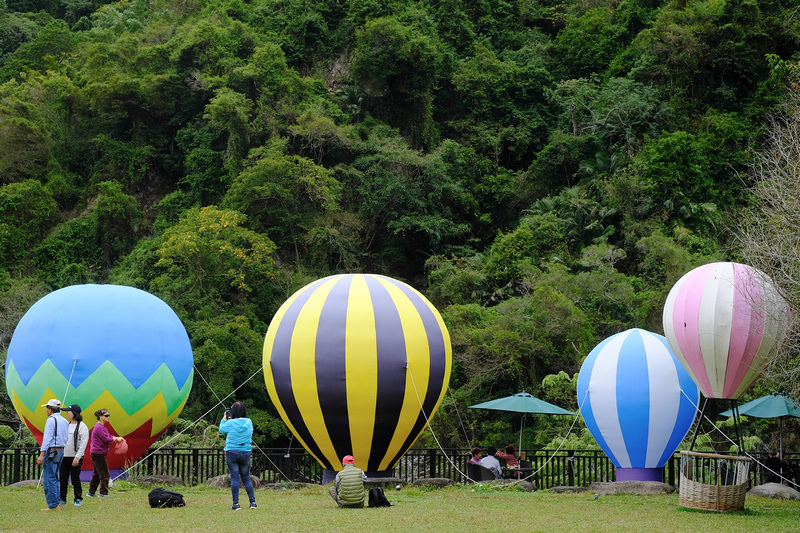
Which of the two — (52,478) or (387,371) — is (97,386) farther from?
(387,371)

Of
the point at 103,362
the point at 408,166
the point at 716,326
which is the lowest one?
the point at 103,362

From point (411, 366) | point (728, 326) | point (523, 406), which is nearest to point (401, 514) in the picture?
point (411, 366)

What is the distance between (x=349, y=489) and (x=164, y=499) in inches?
100

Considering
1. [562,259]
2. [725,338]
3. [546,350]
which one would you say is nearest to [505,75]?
[562,259]

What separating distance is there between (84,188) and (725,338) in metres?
31.6

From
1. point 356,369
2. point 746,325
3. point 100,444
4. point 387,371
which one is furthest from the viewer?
point 387,371

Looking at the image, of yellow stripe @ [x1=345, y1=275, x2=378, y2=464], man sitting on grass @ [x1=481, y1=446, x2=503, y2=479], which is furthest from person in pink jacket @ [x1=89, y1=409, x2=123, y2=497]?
man sitting on grass @ [x1=481, y1=446, x2=503, y2=479]

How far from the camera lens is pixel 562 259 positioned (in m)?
30.5

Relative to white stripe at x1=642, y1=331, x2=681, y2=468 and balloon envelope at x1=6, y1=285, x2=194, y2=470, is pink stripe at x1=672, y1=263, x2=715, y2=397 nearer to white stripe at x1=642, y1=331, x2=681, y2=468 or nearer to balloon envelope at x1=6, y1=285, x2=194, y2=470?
white stripe at x1=642, y1=331, x2=681, y2=468

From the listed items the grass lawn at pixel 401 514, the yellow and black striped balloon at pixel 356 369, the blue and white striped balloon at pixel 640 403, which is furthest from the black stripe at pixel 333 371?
the blue and white striped balloon at pixel 640 403

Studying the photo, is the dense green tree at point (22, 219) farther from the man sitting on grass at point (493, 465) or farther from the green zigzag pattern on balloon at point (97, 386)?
the man sitting on grass at point (493, 465)

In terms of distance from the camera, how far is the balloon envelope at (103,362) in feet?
47.6

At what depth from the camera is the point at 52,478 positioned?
35.8 ft

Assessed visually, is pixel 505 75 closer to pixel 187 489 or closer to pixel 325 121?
pixel 325 121
